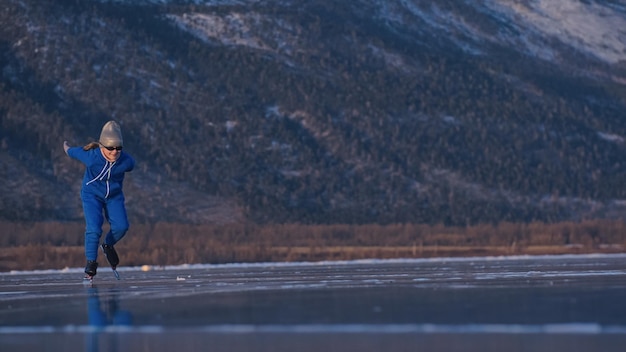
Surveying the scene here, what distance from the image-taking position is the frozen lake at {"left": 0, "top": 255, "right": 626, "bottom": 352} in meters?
7.61

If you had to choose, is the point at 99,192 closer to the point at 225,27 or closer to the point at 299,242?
the point at 299,242

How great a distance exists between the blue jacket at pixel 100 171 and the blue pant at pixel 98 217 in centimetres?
8

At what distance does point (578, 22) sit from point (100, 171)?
2829 inches

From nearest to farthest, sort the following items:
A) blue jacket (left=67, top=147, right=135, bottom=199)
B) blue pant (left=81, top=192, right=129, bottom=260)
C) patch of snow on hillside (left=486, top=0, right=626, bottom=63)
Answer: blue jacket (left=67, top=147, right=135, bottom=199)
blue pant (left=81, top=192, right=129, bottom=260)
patch of snow on hillside (left=486, top=0, right=626, bottom=63)

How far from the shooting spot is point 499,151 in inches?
2506

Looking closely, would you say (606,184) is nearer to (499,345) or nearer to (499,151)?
(499,151)

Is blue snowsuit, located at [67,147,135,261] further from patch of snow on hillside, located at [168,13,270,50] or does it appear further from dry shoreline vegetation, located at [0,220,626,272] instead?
patch of snow on hillside, located at [168,13,270,50]

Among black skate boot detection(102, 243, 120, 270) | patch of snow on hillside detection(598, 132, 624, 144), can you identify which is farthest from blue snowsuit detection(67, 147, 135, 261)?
patch of snow on hillside detection(598, 132, 624, 144)

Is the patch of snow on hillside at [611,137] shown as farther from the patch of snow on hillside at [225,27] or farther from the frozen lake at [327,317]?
the frozen lake at [327,317]

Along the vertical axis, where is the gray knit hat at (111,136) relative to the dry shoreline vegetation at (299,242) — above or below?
above

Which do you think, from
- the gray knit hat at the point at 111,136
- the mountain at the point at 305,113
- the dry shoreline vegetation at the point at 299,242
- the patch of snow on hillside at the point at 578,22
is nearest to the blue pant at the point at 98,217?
the gray knit hat at the point at 111,136

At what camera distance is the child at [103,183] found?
45.5 feet

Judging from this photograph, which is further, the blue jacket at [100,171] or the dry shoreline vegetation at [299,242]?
the dry shoreline vegetation at [299,242]

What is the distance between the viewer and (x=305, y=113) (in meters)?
64.1
